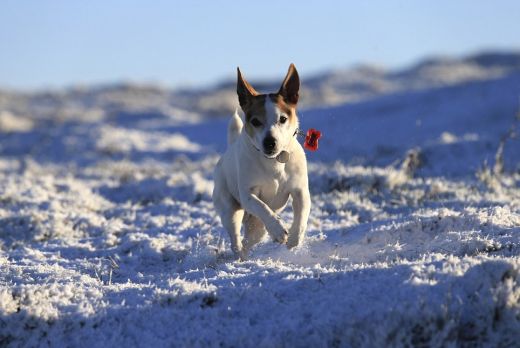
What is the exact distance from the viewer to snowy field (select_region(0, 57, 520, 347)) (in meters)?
4.12

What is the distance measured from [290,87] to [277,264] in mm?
1703

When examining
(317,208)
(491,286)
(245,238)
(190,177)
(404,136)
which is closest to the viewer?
(491,286)

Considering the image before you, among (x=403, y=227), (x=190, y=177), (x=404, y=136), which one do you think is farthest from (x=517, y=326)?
(x=404, y=136)

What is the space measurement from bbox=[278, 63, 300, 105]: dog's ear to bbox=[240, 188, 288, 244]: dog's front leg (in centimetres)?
95

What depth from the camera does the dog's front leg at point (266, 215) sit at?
18.6 feet

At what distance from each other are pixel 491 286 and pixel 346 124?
727 inches

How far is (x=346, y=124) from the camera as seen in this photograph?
2253cm

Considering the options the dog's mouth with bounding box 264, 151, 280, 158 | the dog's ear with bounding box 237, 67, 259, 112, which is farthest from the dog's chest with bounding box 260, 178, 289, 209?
the dog's ear with bounding box 237, 67, 259, 112

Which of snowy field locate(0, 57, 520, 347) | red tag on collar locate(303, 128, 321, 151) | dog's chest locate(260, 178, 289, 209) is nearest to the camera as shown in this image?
snowy field locate(0, 57, 520, 347)

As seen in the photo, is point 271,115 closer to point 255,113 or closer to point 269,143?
point 255,113

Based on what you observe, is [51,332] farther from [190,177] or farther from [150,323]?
[190,177]

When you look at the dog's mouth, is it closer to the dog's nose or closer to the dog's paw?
the dog's nose

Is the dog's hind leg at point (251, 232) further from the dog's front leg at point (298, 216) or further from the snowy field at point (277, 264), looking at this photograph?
the dog's front leg at point (298, 216)

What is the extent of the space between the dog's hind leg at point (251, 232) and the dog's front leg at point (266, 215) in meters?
0.74
